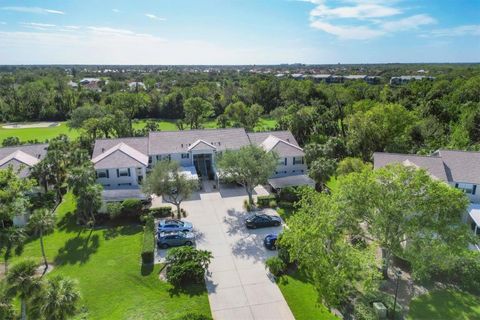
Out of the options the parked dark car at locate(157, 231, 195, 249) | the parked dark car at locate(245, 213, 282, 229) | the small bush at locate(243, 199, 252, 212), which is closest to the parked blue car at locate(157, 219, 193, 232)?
the parked dark car at locate(157, 231, 195, 249)

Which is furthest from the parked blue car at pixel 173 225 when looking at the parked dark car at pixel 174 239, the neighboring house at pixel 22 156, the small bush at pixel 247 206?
the neighboring house at pixel 22 156

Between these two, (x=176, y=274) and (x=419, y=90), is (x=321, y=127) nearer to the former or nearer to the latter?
(x=176, y=274)

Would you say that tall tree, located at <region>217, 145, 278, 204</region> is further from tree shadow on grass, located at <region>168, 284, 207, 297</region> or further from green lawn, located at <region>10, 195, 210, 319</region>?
tree shadow on grass, located at <region>168, 284, 207, 297</region>

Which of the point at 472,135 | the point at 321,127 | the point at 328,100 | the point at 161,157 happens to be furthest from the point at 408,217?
the point at 328,100

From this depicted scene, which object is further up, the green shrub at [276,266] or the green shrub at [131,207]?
the green shrub at [131,207]

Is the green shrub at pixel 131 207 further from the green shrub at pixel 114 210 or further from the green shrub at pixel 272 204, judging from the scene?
the green shrub at pixel 272 204

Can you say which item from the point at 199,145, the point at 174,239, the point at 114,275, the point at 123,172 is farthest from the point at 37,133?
the point at 114,275
